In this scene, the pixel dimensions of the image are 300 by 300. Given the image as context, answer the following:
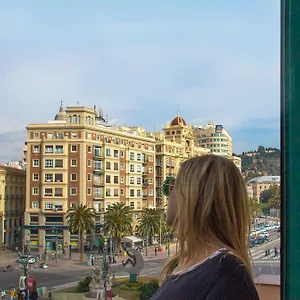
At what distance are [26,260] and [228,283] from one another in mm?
7829

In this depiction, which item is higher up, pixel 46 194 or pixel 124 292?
pixel 46 194

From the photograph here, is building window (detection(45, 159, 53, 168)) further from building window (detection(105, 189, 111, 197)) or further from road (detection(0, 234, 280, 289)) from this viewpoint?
road (detection(0, 234, 280, 289))

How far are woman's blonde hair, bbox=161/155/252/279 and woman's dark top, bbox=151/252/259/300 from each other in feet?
0.07

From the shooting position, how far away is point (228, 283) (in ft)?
0.99

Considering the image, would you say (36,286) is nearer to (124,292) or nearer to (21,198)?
(124,292)

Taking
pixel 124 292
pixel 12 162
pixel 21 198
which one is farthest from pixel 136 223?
pixel 12 162

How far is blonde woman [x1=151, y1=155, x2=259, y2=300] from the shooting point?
320 mm

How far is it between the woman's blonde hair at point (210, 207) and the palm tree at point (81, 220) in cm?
841

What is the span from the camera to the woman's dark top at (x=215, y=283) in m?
0.30

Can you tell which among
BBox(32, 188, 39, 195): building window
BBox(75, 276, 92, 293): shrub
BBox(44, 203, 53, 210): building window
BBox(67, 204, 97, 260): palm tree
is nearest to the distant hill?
BBox(75, 276, 92, 293): shrub

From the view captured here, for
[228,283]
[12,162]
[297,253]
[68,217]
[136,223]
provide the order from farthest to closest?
[12,162] → [136,223] → [68,217] → [297,253] → [228,283]

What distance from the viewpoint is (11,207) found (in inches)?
396

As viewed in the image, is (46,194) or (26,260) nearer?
(26,260)

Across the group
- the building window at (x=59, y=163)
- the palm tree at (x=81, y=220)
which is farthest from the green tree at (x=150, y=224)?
the building window at (x=59, y=163)
